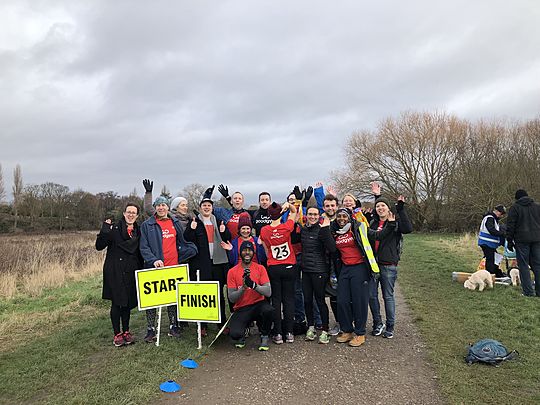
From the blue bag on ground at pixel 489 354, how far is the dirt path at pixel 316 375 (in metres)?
0.59

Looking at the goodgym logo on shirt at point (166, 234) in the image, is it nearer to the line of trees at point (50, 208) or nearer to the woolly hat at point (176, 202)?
the woolly hat at point (176, 202)

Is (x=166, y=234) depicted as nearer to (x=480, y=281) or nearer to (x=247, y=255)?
(x=247, y=255)

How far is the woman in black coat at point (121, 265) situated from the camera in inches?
222

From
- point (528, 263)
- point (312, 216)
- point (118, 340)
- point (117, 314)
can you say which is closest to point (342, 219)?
point (312, 216)

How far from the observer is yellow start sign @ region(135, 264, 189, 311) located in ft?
18.5

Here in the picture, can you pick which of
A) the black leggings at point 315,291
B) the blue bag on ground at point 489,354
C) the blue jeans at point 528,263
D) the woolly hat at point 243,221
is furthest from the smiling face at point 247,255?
the blue jeans at point 528,263

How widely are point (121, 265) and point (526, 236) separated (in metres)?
8.23

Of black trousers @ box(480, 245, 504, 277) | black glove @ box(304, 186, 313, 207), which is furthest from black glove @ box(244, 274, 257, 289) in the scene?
black trousers @ box(480, 245, 504, 277)

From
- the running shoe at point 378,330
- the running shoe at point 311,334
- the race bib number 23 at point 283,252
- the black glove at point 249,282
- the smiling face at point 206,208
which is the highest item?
the smiling face at point 206,208

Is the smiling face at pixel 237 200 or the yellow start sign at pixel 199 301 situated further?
the smiling face at pixel 237 200

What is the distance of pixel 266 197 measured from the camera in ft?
22.0

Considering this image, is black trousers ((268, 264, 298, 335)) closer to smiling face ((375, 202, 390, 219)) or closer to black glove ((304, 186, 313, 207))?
black glove ((304, 186, 313, 207))

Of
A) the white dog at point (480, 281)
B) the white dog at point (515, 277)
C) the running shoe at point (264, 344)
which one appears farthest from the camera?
the white dog at point (515, 277)

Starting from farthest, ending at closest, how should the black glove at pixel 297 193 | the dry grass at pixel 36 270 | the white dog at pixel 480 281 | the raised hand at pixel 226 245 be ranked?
1. the dry grass at pixel 36 270
2. the white dog at pixel 480 281
3. the black glove at pixel 297 193
4. the raised hand at pixel 226 245
